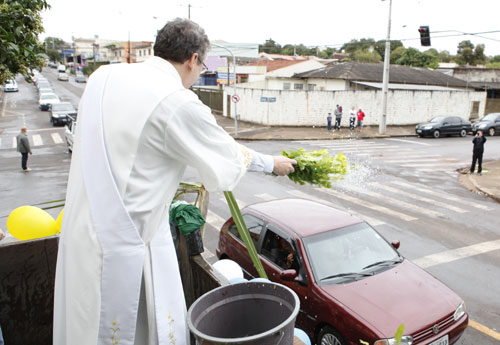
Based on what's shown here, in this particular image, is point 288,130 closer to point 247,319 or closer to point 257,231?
point 257,231

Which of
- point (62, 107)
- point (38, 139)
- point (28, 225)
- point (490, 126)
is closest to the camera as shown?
point (28, 225)

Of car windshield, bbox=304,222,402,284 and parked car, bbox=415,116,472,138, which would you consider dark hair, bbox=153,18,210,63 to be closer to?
car windshield, bbox=304,222,402,284

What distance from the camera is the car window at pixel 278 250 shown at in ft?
18.2

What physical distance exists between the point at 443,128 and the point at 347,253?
2410 centimetres

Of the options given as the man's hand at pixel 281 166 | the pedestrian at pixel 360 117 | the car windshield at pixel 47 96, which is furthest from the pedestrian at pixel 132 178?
the car windshield at pixel 47 96

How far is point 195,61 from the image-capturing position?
1.87 m

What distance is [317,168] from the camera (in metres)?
2.54

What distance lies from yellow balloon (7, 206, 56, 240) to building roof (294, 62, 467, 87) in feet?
106

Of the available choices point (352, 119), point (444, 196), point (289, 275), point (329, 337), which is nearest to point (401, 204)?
point (444, 196)

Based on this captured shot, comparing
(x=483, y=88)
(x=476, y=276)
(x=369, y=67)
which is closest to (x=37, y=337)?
(x=476, y=276)

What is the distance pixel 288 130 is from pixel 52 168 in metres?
Result: 15.5

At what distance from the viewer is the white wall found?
94.6ft

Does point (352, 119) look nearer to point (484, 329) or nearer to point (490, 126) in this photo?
point (490, 126)

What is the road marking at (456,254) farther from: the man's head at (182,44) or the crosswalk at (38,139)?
the crosswalk at (38,139)
